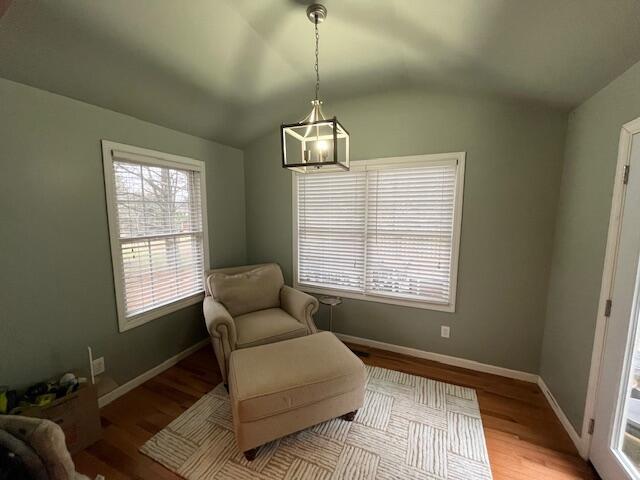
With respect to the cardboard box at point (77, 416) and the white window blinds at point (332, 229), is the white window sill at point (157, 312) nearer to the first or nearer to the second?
the cardboard box at point (77, 416)

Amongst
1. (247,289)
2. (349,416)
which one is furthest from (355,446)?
(247,289)

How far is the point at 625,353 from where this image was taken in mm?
1391

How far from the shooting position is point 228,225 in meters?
3.20

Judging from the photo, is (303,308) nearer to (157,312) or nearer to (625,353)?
(157,312)

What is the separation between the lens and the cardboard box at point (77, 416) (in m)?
1.57

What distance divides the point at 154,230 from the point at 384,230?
219cm

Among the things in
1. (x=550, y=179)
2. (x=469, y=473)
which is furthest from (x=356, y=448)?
(x=550, y=179)

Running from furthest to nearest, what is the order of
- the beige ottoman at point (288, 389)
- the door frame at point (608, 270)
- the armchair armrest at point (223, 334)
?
the armchair armrest at point (223, 334) < the beige ottoman at point (288, 389) < the door frame at point (608, 270)

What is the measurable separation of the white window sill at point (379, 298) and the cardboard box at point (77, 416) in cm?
199

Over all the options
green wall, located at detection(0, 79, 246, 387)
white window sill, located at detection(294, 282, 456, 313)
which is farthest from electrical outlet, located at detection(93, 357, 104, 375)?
white window sill, located at detection(294, 282, 456, 313)

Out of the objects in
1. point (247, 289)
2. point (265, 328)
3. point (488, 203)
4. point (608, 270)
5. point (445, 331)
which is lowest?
point (445, 331)

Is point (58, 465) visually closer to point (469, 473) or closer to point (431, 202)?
point (469, 473)

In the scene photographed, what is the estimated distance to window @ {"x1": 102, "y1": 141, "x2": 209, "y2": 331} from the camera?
2.12 m

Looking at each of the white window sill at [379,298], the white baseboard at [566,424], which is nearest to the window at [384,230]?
the white window sill at [379,298]
